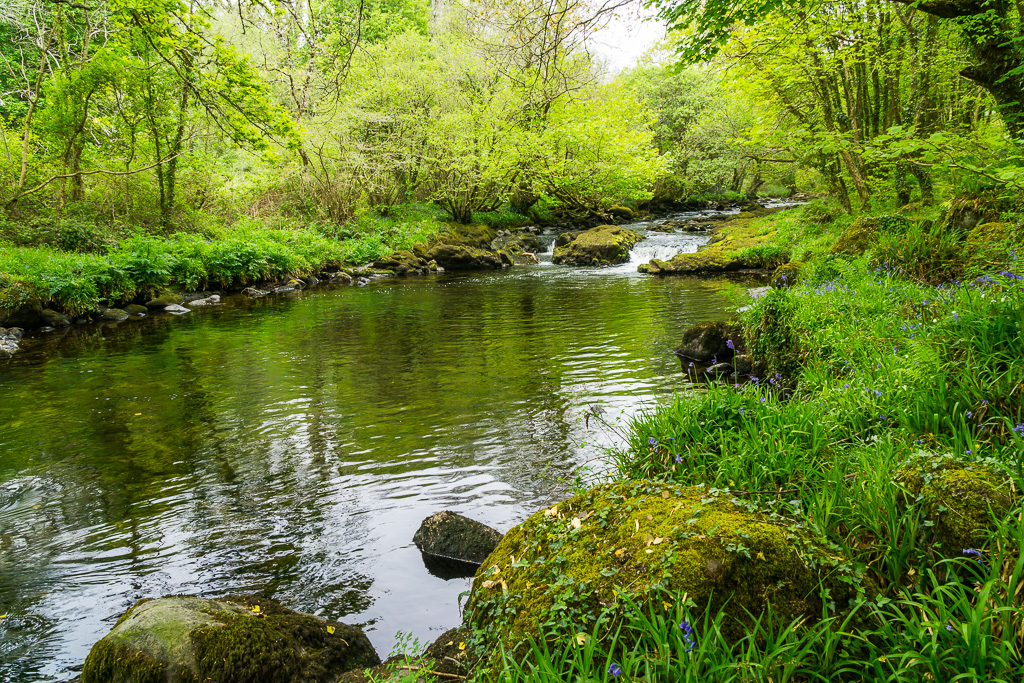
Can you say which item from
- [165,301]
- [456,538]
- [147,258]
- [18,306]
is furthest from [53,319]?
[456,538]

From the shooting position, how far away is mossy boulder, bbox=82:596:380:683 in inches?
109

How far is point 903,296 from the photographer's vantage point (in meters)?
6.31

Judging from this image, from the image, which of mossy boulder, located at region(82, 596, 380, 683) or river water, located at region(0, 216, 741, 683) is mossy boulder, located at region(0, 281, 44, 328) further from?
mossy boulder, located at region(82, 596, 380, 683)

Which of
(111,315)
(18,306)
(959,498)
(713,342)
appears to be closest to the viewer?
(959,498)

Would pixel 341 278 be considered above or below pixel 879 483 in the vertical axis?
above

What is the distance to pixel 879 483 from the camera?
2.76 metres

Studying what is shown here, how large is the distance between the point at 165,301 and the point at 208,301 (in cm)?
122

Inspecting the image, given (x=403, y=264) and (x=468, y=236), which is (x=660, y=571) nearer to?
(x=403, y=264)

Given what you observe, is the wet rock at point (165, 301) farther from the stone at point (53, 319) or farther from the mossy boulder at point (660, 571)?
the mossy boulder at point (660, 571)

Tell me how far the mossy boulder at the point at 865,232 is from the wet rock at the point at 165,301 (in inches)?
661

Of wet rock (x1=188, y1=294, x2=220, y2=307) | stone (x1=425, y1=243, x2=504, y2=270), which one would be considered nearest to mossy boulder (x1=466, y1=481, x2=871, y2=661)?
wet rock (x1=188, y1=294, x2=220, y2=307)

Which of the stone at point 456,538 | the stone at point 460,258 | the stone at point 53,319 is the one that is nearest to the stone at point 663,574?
the stone at point 456,538

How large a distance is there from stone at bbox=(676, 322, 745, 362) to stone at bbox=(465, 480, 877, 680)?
21.9 feet

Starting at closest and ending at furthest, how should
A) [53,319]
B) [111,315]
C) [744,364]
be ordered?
1. [744,364]
2. [53,319]
3. [111,315]
